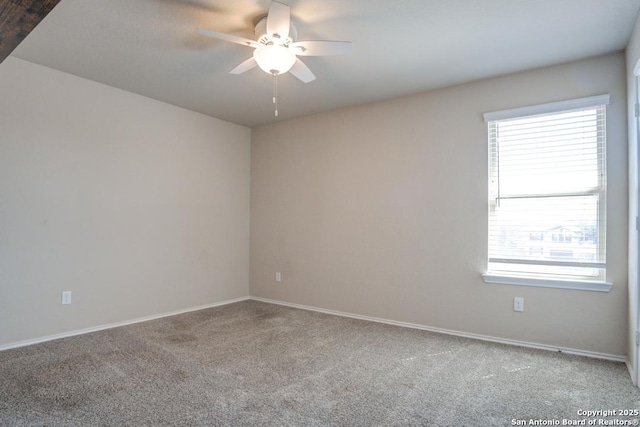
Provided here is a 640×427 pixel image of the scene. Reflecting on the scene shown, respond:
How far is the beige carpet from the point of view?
1.98 m

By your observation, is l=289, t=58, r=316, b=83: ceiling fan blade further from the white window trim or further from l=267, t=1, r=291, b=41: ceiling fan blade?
the white window trim

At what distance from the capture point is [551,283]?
3.03 metres

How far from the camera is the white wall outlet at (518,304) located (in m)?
3.16

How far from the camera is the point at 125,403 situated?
2094 millimetres

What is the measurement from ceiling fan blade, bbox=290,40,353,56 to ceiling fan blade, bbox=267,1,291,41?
0.11 metres

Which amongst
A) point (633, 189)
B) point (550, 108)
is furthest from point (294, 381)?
point (550, 108)

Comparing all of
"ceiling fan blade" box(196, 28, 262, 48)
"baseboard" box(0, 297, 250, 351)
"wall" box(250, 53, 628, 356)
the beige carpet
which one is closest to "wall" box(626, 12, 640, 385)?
"wall" box(250, 53, 628, 356)

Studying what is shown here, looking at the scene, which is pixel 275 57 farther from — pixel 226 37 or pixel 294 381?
pixel 294 381

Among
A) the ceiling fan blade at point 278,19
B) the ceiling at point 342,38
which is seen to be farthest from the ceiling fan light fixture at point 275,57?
the ceiling at point 342,38

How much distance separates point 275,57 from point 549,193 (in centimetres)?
253

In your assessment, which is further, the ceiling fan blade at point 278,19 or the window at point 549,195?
the window at point 549,195

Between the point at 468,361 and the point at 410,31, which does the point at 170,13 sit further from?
the point at 468,361

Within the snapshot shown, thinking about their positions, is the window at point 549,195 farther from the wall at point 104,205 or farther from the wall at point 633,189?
the wall at point 104,205

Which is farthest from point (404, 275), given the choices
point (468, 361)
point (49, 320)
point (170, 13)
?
point (49, 320)
